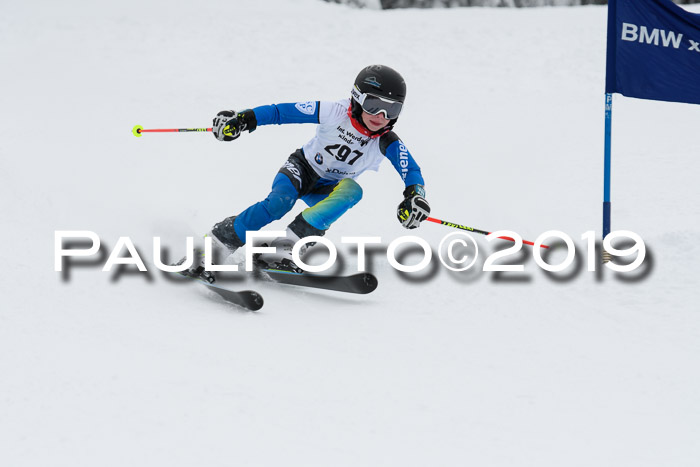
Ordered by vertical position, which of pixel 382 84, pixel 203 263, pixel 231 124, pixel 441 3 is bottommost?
pixel 203 263

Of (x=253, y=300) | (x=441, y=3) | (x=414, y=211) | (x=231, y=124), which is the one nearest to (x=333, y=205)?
(x=414, y=211)

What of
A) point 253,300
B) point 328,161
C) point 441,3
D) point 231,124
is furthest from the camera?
point 441,3

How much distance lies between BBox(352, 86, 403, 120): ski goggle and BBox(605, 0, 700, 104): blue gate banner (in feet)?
5.71

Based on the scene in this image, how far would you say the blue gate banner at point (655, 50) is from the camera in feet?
15.4

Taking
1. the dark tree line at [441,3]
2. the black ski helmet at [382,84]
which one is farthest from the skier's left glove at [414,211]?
the dark tree line at [441,3]

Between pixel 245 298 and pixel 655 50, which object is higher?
pixel 655 50

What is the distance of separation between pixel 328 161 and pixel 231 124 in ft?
2.22

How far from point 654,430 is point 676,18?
3.20 m

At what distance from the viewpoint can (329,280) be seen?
4441 mm

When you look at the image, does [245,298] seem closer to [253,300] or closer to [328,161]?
[253,300]

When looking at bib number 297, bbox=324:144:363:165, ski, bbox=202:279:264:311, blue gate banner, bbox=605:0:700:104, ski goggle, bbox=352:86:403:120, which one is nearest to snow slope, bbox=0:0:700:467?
ski, bbox=202:279:264:311

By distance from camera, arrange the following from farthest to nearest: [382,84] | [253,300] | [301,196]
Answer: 1. [301,196]
2. [382,84]
3. [253,300]

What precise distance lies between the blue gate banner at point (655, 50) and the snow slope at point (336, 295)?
1.00 meters

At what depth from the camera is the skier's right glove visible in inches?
169
